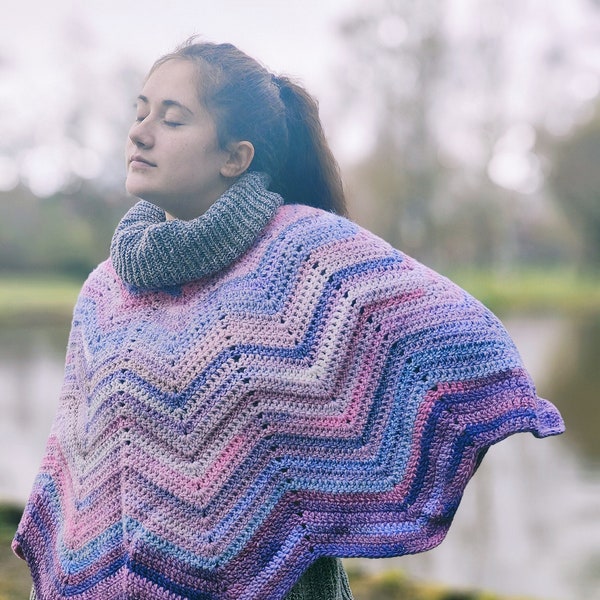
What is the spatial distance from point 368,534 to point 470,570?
222 centimetres

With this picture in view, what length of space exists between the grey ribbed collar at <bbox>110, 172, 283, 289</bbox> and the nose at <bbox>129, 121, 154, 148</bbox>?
0.49 feet

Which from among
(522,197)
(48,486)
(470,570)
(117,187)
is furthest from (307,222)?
(522,197)

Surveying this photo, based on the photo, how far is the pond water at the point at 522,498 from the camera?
11.2ft

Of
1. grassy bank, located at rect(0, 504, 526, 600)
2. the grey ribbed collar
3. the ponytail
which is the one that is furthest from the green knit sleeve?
grassy bank, located at rect(0, 504, 526, 600)

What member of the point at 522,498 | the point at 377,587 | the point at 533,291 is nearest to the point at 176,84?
the point at 377,587

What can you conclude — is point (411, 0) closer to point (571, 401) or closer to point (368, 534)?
point (571, 401)

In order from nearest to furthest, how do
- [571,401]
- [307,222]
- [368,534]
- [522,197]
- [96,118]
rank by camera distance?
[368,534]
[307,222]
[571,401]
[96,118]
[522,197]

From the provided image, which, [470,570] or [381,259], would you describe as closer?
[381,259]

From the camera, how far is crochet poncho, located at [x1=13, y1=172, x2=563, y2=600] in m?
1.42

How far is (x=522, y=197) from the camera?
29.1 meters

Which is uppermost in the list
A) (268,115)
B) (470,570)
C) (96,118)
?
(268,115)

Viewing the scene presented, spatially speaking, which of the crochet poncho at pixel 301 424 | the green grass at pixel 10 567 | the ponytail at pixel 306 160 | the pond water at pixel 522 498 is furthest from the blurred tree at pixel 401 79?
the crochet poncho at pixel 301 424

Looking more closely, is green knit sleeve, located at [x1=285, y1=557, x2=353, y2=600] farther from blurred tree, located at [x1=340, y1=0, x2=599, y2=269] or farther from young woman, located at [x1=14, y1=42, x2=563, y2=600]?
blurred tree, located at [x1=340, y1=0, x2=599, y2=269]

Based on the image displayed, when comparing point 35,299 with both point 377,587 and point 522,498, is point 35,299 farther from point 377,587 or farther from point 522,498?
point 377,587
